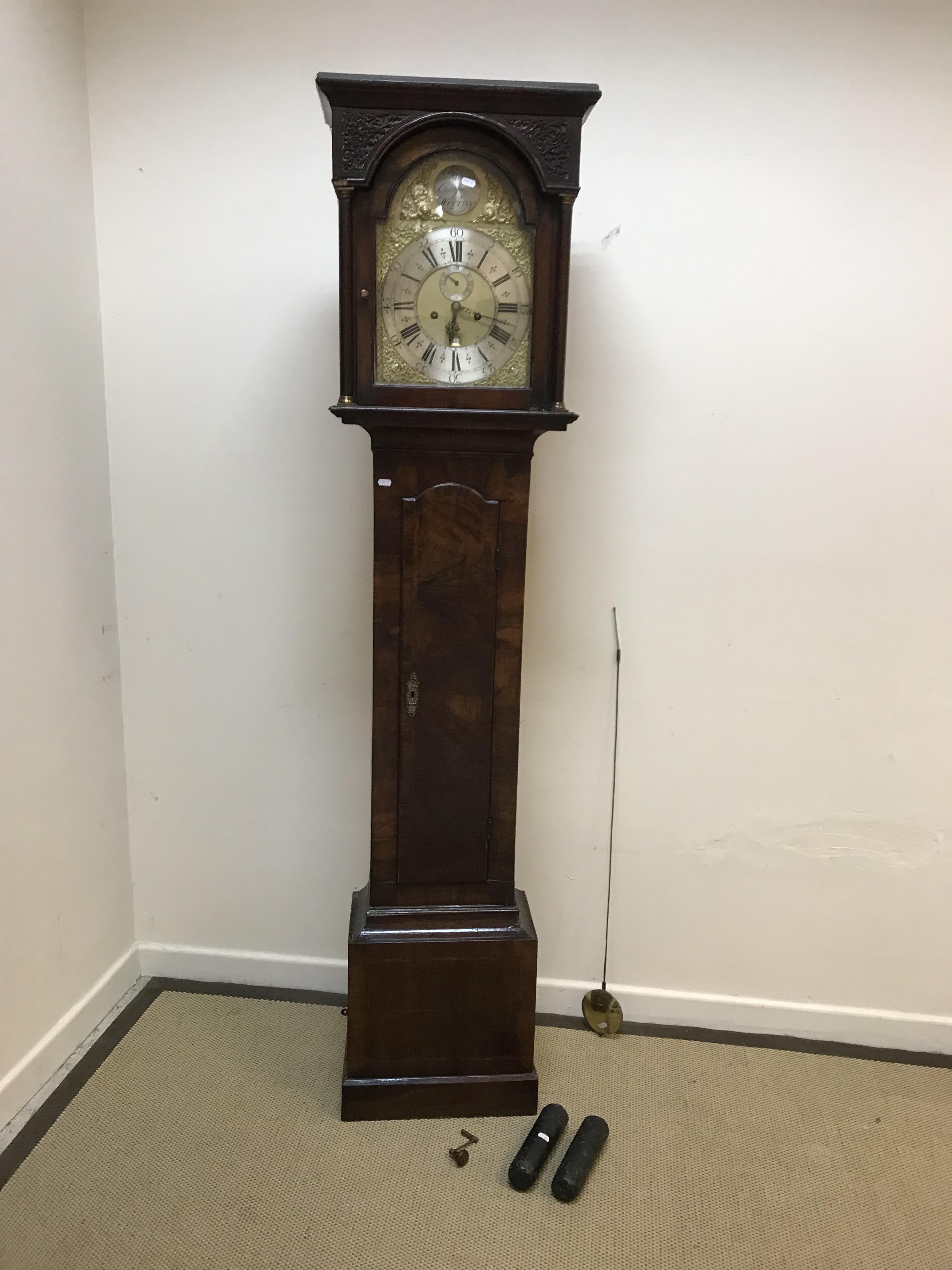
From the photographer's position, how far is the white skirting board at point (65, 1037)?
5.00 ft

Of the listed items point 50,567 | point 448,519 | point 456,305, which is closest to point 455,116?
point 456,305

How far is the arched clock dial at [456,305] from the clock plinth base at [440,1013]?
106cm

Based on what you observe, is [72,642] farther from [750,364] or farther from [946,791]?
[946,791]

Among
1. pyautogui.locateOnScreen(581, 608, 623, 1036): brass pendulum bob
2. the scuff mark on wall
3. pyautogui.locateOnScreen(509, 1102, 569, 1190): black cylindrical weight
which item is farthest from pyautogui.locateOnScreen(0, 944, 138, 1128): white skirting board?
the scuff mark on wall

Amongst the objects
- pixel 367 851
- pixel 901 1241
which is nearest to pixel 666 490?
pixel 367 851

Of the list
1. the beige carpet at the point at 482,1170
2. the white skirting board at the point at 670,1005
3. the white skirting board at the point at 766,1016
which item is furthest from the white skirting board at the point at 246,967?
the white skirting board at the point at 766,1016

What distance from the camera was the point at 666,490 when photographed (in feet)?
5.51

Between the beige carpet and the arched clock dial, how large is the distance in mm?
1484

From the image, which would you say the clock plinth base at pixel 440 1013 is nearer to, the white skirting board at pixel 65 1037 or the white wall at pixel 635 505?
the white wall at pixel 635 505

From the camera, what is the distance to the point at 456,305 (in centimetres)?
131

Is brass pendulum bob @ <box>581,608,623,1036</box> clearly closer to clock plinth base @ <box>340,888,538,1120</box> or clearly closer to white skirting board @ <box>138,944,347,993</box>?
clock plinth base @ <box>340,888,538,1120</box>

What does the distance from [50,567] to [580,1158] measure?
5.17ft

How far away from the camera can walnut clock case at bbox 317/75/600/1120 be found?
48.9 inches

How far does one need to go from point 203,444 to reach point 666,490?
3.42 feet
